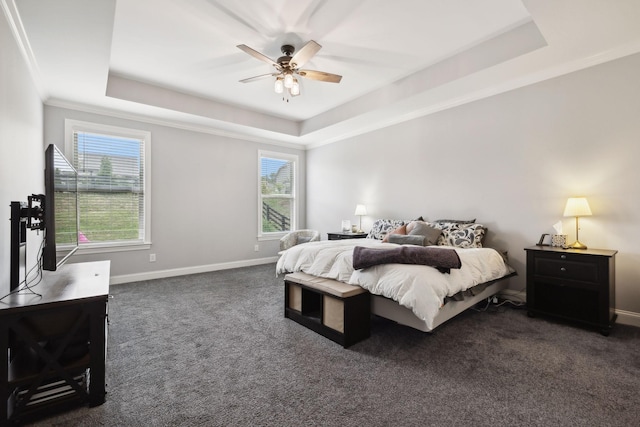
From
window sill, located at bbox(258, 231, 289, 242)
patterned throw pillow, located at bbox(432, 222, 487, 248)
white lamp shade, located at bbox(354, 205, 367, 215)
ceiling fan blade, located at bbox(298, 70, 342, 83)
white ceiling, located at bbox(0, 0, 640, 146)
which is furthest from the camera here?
window sill, located at bbox(258, 231, 289, 242)

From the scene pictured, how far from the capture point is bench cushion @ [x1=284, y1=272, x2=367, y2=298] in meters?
2.30

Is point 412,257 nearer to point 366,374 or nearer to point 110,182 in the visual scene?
A: point 366,374

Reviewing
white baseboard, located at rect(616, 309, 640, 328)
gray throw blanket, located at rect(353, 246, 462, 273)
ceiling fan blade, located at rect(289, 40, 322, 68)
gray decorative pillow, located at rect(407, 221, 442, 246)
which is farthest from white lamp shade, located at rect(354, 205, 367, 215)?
white baseboard, located at rect(616, 309, 640, 328)

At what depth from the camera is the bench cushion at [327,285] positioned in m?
2.30

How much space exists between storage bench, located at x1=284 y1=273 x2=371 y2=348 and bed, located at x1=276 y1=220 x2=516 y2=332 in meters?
0.12

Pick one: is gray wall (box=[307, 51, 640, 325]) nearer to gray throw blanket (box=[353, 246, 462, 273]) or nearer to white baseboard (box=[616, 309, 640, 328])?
white baseboard (box=[616, 309, 640, 328])

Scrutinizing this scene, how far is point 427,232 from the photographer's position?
354 cm

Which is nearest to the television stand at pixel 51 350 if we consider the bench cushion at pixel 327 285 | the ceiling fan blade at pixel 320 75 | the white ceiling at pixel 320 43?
the bench cushion at pixel 327 285

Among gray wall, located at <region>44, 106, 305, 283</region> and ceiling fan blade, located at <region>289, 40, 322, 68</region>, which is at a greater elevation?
ceiling fan blade, located at <region>289, 40, 322, 68</region>

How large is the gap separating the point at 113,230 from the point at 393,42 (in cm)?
438

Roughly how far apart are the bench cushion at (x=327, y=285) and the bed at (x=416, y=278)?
0.05 metres

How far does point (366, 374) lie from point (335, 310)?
562 mm

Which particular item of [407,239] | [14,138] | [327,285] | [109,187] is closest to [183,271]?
[109,187]

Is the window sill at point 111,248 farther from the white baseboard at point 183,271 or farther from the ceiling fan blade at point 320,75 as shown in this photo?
the ceiling fan blade at point 320,75
